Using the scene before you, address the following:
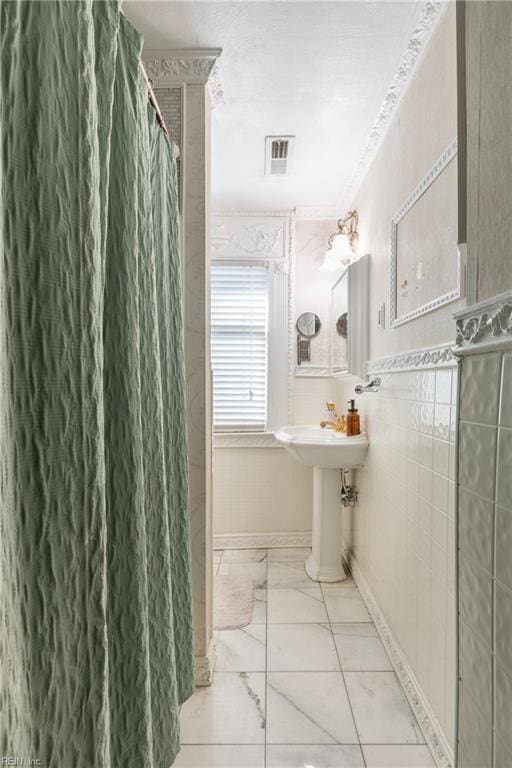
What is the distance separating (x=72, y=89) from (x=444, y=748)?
1885 millimetres

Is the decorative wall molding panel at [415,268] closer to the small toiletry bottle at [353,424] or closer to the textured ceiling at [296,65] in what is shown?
the textured ceiling at [296,65]

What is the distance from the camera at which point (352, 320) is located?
2.53 metres

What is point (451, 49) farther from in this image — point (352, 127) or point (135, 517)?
point (135, 517)

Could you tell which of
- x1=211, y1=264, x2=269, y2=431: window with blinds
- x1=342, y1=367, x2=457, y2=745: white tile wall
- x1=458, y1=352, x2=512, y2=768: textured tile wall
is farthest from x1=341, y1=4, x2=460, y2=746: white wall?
x1=211, y1=264, x2=269, y2=431: window with blinds

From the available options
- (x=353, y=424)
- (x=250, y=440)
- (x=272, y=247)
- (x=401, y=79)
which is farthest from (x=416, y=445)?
(x=272, y=247)

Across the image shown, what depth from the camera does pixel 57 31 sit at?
0.62 m

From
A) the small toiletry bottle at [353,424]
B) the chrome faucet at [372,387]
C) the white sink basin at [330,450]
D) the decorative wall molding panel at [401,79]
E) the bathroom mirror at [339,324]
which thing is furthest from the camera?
the bathroom mirror at [339,324]

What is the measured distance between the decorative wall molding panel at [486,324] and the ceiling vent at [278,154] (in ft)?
6.38

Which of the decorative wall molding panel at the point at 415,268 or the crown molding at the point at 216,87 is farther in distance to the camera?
the crown molding at the point at 216,87

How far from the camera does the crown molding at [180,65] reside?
1.59 meters

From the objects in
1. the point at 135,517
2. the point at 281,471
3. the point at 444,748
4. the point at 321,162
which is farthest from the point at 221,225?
the point at 444,748

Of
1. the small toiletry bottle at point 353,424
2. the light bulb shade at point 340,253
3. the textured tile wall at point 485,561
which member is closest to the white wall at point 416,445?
the small toiletry bottle at point 353,424

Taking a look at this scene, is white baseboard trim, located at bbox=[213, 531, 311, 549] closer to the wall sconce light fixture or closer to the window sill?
the window sill

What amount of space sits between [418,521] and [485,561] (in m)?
1.07
